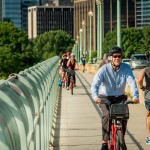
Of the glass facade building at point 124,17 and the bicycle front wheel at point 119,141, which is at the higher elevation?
the glass facade building at point 124,17

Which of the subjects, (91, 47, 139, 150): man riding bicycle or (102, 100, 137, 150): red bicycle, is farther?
(91, 47, 139, 150): man riding bicycle

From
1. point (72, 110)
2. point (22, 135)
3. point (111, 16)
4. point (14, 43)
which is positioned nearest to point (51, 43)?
point (111, 16)

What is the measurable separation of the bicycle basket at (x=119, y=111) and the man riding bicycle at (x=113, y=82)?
1.15ft

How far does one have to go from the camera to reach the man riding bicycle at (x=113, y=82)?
8.02m

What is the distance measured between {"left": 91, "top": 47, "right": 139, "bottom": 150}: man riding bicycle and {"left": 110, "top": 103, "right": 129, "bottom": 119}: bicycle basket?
35 centimetres

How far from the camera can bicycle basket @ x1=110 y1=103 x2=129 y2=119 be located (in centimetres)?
762

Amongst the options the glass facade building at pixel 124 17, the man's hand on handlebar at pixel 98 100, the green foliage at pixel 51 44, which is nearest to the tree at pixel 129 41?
the glass facade building at pixel 124 17

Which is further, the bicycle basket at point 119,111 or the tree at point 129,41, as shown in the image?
the tree at point 129,41

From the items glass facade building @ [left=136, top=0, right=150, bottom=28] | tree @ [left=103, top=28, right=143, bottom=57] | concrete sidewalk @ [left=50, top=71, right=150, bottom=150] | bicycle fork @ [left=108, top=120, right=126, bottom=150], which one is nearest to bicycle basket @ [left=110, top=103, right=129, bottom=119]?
bicycle fork @ [left=108, top=120, right=126, bottom=150]

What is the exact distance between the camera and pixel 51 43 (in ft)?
640

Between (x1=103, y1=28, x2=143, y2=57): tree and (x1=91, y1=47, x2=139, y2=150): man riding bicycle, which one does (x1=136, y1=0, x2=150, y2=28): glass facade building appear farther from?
(x1=91, y1=47, x2=139, y2=150): man riding bicycle

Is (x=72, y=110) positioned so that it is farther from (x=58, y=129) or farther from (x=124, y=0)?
(x=124, y=0)

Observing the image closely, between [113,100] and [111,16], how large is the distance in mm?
180462

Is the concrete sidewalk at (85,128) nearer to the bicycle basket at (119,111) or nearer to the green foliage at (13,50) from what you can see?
the bicycle basket at (119,111)
